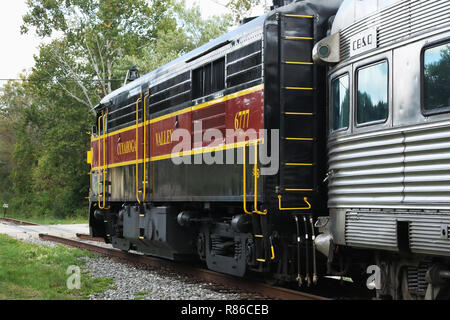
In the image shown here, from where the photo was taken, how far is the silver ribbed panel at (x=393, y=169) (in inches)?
243

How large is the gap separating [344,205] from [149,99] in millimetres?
6821

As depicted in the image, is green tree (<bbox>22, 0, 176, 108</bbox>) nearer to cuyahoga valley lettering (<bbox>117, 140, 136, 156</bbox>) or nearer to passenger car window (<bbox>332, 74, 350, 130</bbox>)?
cuyahoga valley lettering (<bbox>117, 140, 136, 156</bbox>)

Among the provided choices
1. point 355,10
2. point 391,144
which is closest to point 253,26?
point 355,10

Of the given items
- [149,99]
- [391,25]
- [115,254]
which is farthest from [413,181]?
[115,254]

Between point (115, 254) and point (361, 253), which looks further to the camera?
point (115, 254)

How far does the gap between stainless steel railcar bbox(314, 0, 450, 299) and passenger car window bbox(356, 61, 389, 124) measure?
0.04ft

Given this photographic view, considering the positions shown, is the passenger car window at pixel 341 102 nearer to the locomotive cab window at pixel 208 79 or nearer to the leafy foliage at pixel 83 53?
the locomotive cab window at pixel 208 79

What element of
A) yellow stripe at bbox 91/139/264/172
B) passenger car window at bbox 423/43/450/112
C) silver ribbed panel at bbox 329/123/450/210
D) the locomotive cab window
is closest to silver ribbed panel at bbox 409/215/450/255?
silver ribbed panel at bbox 329/123/450/210

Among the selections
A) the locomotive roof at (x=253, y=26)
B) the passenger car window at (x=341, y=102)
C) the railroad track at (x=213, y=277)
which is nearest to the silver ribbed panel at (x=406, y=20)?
the passenger car window at (x=341, y=102)

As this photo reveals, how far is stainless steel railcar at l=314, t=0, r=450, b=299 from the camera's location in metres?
6.30

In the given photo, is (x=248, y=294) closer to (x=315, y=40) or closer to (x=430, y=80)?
(x=315, y=40)

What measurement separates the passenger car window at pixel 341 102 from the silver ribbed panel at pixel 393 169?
274mm

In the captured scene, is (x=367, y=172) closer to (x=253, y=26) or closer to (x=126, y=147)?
(x=253, y=26)

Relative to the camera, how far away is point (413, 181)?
21.4 feet
